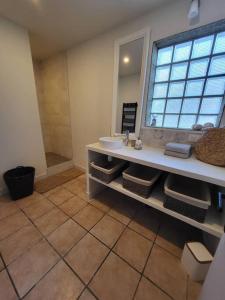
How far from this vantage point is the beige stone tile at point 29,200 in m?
1.66

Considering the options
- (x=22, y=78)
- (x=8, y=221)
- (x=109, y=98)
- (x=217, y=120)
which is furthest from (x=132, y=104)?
(x=8, y=221)

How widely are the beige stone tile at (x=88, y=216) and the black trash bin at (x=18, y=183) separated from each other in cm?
83

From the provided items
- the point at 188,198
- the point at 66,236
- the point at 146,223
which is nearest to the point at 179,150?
the point at 188,198

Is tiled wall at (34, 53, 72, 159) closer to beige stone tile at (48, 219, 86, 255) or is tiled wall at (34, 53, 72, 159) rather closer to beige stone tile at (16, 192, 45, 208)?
beige stone tile at (16, 192, 45, 208)

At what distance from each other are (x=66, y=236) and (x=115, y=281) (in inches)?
22.8

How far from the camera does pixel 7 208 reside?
5.20 feet

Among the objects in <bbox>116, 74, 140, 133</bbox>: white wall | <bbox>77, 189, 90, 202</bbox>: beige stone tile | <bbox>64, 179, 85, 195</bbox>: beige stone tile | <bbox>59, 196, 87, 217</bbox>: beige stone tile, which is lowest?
<bbox>59, 196, 87, 217</bbox>: beige stone tile

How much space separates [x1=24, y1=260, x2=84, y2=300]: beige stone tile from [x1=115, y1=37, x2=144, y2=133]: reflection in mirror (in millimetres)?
1552

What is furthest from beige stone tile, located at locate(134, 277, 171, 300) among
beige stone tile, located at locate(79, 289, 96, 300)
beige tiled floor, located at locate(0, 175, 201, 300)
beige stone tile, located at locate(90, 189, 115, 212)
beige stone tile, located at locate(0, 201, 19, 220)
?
beige stone tile, located at locate(0, 201, 19, 220)

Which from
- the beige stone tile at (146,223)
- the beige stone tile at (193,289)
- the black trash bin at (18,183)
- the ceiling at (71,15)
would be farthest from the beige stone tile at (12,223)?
the ceiling at (71,15)

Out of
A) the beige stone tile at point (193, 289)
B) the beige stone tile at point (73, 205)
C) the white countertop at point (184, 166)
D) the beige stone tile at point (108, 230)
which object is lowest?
the beige stone tile at point (193, 289)

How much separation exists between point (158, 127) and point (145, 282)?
4.74 feet

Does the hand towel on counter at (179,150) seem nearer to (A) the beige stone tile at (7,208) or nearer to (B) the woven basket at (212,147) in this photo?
(B) the woven basket at (212,147)

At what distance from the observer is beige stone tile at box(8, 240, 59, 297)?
0.91 m
